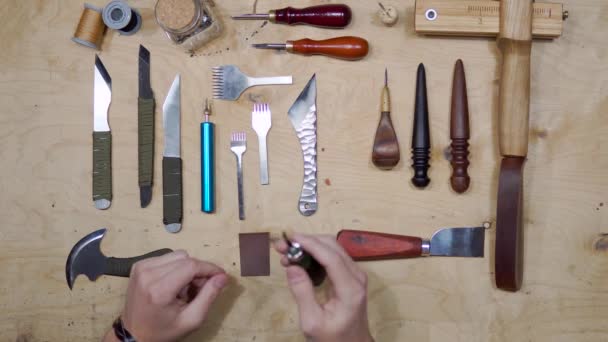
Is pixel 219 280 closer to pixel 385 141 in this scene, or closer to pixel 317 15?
pixel 385 141

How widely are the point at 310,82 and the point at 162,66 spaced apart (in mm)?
344

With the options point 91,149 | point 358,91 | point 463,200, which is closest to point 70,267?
point 91,149

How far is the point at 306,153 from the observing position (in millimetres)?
1164

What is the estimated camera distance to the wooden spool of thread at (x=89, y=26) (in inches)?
46.6

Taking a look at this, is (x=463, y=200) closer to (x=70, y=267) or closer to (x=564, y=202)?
(x=564, y=202)

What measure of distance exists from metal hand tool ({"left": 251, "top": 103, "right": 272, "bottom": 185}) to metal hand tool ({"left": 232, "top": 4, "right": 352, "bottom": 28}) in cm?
20

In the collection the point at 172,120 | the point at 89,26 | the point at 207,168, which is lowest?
the point at 207,168

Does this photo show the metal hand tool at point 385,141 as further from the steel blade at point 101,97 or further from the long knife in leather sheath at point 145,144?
the steel blade at point 101,97

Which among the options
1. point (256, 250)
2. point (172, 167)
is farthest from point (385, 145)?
point (172, 167)

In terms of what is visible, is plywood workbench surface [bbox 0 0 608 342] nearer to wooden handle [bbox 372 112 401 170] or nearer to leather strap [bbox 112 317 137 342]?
wooden handle [bbox 372 112 401 170]

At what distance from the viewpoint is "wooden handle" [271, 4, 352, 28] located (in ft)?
3.77

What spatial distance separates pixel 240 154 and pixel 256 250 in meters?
0.22

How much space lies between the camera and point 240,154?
1.17 m

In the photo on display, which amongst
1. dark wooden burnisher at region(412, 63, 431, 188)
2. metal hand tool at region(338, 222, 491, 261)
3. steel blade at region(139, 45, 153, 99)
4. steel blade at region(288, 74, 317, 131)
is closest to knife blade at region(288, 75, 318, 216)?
steel blade at region(288, 74, 317, 131)
